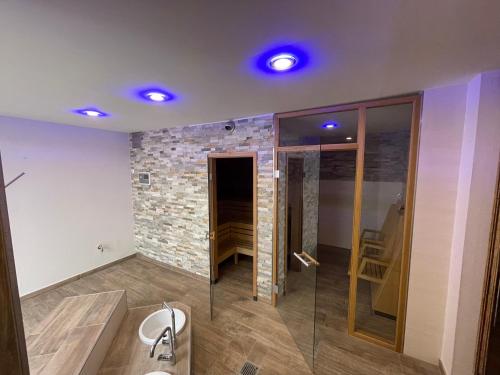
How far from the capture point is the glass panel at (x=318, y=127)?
2.38 meters

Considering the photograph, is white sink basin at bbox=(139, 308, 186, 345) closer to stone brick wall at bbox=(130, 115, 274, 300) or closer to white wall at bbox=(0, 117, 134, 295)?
stone brick wall at bbox=(130, 115, 274, 300)

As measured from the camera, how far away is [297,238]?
2.76 m

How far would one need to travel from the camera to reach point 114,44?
115 centimetres

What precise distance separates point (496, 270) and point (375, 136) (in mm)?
1450

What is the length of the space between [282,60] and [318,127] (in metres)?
1.69

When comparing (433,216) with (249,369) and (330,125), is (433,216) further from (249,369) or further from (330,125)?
(249,369)

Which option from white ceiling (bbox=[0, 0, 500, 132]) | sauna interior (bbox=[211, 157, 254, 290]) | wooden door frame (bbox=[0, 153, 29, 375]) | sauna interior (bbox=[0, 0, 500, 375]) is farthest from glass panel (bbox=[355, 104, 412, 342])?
wooden door frame (bbox=[0, 153, 29, 375])

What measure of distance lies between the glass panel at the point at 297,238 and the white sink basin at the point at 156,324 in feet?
4.04

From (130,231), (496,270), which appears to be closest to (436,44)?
(496,270)

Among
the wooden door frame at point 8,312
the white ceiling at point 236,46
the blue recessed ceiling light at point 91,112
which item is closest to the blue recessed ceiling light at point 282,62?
the white ceiling at point 236,46

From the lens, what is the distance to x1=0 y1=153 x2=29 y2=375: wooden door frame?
0.51 metres

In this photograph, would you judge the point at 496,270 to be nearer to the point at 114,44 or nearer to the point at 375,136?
the point at 375,136

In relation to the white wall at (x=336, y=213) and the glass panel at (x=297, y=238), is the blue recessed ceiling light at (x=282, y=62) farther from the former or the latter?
the white wall at (x=336, y=213)

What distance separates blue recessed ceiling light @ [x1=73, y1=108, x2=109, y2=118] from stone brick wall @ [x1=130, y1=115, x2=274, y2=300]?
1.01 m
